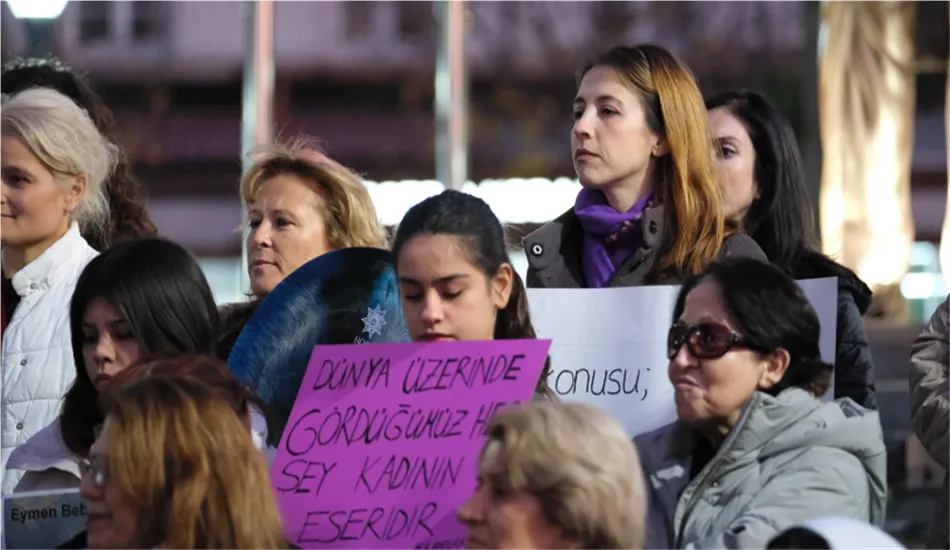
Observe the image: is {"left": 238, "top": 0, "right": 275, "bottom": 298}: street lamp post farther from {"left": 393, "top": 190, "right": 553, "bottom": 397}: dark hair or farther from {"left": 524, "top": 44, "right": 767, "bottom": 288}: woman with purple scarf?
{"left": 393, "top": 190, "right": 553, "bottom": 397}: dark hair

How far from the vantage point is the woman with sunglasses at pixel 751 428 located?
3.66 meters

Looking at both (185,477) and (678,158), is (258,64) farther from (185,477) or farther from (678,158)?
(185,477)

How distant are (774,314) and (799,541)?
85 cm

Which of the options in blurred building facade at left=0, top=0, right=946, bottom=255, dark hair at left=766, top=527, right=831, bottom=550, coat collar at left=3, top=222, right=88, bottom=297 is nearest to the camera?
dark hair at left=766, top=527, right=831, bottom=550

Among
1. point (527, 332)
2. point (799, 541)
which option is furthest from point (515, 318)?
point (799, 541)

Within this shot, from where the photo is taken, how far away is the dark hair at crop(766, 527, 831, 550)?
2.98m

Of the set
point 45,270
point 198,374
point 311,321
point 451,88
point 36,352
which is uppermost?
point 198,374

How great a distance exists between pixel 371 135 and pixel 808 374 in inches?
258

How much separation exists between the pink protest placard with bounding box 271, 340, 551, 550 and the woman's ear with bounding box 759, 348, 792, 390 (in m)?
0.50

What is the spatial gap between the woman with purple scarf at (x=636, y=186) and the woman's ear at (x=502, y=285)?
1.52ft

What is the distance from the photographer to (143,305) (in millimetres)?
4078

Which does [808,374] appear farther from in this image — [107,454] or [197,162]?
[197,162]

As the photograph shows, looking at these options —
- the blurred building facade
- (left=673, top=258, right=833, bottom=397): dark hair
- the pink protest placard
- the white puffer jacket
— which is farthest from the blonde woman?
the blurred building facade

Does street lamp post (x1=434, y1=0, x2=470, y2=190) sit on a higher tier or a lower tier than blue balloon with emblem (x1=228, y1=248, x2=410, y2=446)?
lower
